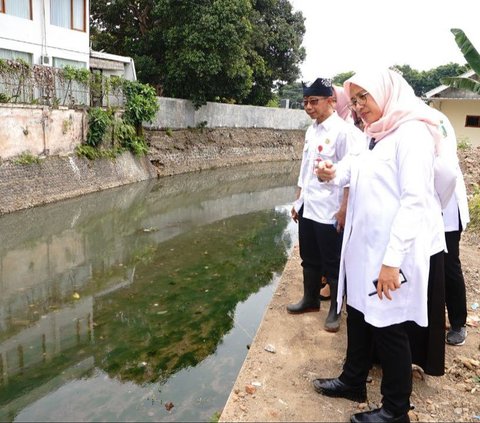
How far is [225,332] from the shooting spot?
4426mm

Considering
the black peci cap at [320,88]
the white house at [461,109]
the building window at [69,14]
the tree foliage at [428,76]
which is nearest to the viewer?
the black peci cap at [320,88]

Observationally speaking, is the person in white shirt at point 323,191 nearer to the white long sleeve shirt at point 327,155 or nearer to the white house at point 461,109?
the white long sleeve shirt at point 327,155

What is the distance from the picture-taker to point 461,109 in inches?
776

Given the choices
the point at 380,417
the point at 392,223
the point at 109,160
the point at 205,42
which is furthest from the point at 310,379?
the point at 205,42

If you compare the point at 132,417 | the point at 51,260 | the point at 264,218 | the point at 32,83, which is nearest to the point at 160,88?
the point at 32,83

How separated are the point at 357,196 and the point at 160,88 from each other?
18049mm

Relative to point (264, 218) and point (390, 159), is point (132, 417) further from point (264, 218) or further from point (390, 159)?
point (264, 218)

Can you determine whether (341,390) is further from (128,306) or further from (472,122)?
(472,122)

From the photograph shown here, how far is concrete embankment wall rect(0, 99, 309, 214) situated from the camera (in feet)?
31.4

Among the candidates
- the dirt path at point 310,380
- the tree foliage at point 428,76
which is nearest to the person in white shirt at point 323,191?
the dirt path at point 310,380

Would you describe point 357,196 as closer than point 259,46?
Yes

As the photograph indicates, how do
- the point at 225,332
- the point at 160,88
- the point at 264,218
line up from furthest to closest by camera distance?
the point at 160,88 < the point at 264,218 < the point at 225,332

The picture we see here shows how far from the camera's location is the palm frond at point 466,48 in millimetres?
8820

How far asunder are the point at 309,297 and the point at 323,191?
98 cm
